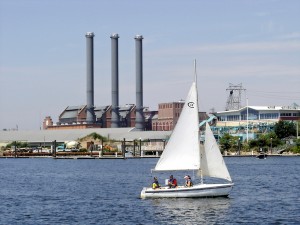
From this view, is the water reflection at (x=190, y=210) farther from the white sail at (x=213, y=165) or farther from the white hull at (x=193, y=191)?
the white sail at (x=213, y=165)

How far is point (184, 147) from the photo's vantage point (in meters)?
68.9

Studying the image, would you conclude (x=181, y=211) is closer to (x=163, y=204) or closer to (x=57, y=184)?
(x=163, y=204)

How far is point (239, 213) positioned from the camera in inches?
2397

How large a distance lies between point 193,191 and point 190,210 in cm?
520

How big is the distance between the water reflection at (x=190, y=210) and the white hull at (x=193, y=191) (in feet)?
1.47

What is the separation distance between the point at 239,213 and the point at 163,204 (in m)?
7.96

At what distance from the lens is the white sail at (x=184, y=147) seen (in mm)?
68625

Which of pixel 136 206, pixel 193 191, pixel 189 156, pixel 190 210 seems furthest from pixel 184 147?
pixel 190 210

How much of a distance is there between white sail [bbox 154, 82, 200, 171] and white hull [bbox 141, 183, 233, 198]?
2.07m

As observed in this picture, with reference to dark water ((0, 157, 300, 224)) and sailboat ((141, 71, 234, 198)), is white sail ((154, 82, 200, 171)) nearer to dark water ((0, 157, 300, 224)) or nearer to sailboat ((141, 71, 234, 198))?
sailboat ((141, 71, 234, 198))

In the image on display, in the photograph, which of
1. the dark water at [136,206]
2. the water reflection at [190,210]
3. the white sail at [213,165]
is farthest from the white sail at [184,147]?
the dark water at [136,206]

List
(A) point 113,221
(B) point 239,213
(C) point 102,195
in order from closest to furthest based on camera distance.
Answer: (A) point 113,221
(B) point 239,213
(C) point 102,195

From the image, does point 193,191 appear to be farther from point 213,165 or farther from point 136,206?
point 136,206

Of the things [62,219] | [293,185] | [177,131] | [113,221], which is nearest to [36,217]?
[62,219]
